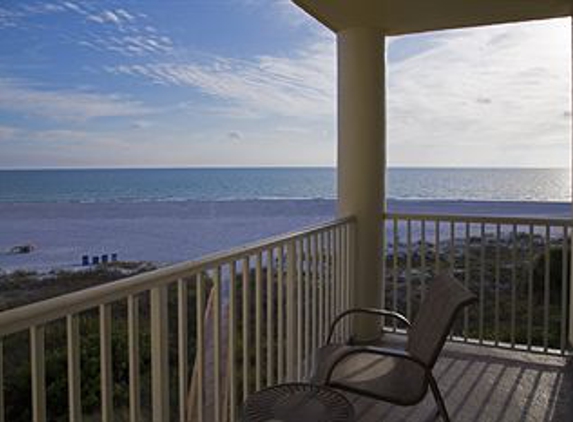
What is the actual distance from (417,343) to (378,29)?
2.79 metres

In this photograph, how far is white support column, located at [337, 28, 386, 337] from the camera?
13.7 ft

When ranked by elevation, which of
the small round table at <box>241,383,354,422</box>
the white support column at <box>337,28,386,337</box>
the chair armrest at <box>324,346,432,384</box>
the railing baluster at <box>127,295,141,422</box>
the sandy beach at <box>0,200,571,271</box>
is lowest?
the sandy beach at <box>0,200,571,271</box>

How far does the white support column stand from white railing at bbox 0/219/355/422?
0.21 m

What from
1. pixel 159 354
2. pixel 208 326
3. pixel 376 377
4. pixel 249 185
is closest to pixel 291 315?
pixel 208 326

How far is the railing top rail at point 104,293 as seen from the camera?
1.19 meters

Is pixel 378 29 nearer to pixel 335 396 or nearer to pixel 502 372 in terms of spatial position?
pixel 502 372

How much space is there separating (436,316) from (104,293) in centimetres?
161

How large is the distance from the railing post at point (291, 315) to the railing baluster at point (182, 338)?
3.40 ft

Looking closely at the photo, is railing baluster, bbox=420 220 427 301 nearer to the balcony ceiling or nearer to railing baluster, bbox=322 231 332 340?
railing baluster, bbox=322 231 332 340

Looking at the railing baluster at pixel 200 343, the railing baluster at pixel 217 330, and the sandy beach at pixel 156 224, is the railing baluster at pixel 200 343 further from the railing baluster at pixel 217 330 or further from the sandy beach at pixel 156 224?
the sandy beach at pixel 156 224

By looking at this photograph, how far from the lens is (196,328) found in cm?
213

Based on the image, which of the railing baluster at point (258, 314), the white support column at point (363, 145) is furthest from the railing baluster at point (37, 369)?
the white support column at point (363, 145)

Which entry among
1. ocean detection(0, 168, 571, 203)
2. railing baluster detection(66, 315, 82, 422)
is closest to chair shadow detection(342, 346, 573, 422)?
railing baluster detection(66, 315, 82, 422)

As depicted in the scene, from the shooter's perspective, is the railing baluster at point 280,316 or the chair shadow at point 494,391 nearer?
the railing baluster at point 280,316
